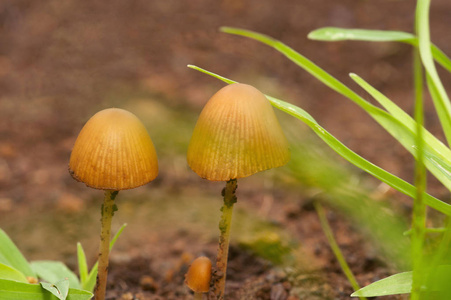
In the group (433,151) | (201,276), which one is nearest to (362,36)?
(433,151)

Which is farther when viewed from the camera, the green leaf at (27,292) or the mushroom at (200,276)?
the mushroom at (200,276)

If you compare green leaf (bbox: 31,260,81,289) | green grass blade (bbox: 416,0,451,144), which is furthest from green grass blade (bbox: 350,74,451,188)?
green leaf (bbox: 31,260,81,289)

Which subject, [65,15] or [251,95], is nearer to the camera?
[251,95]

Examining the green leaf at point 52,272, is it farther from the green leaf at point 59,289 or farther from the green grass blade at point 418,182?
the green grass blade at point 418,182

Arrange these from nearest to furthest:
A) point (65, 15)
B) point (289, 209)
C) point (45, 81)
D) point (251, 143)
Answer: point (251, 143) → point (289, 209) → point (45, 81) → point (65, 15)

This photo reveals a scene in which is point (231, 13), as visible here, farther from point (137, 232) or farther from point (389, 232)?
point (389, 232)

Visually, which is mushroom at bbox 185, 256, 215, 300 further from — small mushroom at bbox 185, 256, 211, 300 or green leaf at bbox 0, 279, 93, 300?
green leaf at bbox 0, 279, 93, 300

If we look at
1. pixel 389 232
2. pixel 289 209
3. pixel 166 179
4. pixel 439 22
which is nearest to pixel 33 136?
pixel 166 179

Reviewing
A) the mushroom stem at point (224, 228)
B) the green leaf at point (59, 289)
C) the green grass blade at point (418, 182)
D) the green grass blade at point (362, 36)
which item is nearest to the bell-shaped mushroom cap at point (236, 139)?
the mushroom stem at point (224, 228)
